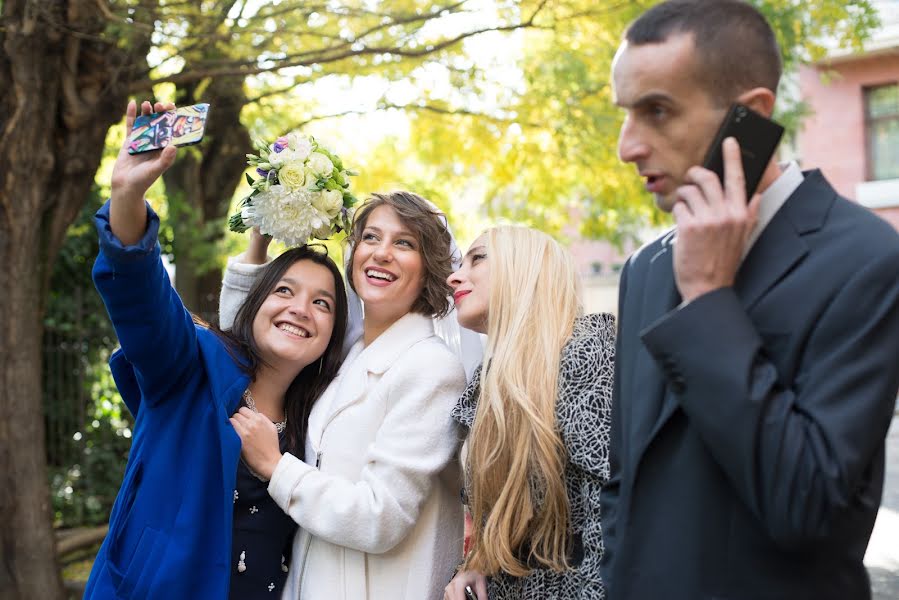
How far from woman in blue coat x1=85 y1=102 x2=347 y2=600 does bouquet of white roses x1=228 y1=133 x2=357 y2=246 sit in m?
0.18

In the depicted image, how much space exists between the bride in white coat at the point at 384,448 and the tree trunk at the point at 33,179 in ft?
9.36

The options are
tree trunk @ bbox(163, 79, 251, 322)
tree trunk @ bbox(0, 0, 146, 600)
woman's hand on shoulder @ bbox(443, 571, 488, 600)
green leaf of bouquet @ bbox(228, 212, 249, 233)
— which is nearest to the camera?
woman's hand on shoulder @ bbox(443, 571, 488, 600)

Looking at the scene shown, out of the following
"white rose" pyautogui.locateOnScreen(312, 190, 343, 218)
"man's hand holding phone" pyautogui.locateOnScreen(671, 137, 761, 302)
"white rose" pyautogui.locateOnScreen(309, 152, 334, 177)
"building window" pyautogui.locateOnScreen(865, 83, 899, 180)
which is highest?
"building window" pyautogui.locateOnScreen(865, 83, 899, 180)

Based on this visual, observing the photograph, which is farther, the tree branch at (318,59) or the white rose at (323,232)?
the tree branch at (318,59)

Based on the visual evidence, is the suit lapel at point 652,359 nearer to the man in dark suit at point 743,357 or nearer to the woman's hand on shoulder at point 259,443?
the man in dark suit at point 743,357

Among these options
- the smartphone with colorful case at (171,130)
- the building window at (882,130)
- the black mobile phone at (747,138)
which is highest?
the building window at (882,130)

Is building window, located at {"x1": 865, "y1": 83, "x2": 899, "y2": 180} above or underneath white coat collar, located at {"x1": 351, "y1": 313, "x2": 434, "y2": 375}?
above

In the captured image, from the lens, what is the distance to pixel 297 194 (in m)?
3.23

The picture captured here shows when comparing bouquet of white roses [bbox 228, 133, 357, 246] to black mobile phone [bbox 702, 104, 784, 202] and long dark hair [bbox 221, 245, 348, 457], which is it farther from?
black mobile phone [bbox 702, 104, 784, 202]

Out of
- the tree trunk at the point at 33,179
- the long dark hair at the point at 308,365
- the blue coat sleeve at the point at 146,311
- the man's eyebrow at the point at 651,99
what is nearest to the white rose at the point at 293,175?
the long dark hair at the point at 308,365

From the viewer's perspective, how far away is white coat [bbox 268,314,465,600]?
9.38 feet

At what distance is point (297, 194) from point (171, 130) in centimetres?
69

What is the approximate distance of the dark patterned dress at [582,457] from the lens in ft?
8.38

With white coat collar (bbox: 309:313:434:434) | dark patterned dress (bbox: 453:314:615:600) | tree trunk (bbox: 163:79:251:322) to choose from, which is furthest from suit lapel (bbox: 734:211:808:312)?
tree trunk (bbox: 163:79:251:322)
